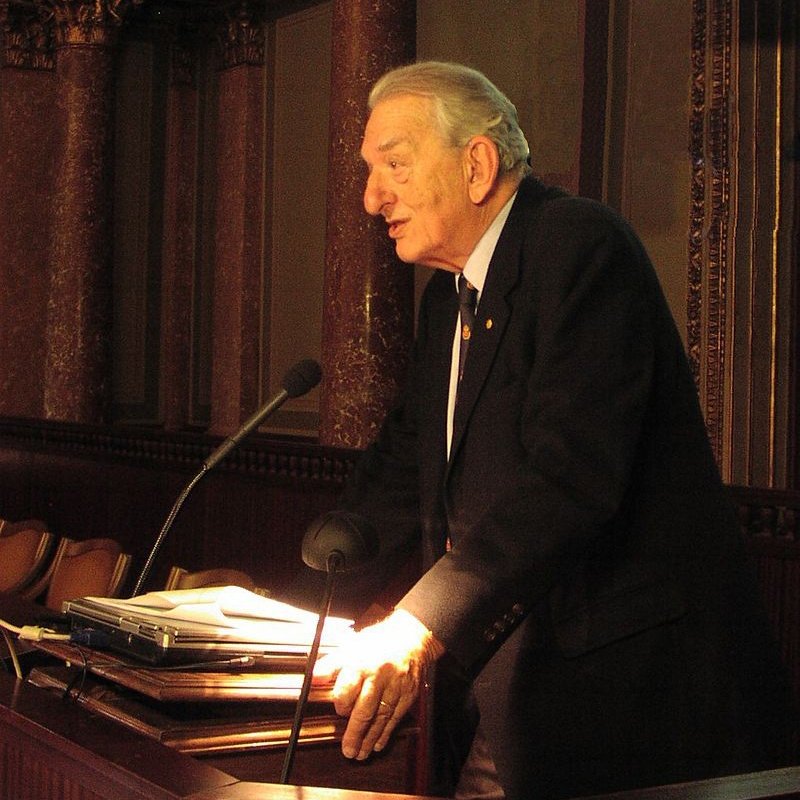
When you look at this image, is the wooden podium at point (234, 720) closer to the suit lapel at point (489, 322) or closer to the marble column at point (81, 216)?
the suit lapel at point (489, 322)

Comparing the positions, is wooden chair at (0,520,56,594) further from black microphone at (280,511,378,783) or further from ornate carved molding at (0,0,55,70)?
ornate carved molding at (0,0,55,70)

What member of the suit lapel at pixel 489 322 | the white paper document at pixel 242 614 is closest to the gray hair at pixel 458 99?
the suit lapel at pixel 489 322

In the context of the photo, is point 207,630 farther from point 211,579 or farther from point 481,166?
point 211,579

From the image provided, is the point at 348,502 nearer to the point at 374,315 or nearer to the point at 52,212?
the point at 374,315

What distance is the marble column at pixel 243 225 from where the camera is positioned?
34.1ft

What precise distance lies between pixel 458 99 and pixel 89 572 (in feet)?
9.74

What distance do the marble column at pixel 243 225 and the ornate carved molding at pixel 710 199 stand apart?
470 centimetres

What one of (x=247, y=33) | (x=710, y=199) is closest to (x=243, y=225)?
(x=247, y=33)

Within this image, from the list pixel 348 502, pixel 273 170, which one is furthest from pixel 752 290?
pixel 273 170

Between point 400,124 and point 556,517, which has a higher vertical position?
point 400,124

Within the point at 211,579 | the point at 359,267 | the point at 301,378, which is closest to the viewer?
the point at 301,378

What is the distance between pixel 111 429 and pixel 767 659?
20.5 ft

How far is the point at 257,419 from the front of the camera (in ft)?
6.79

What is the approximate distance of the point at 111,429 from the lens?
7625mm
